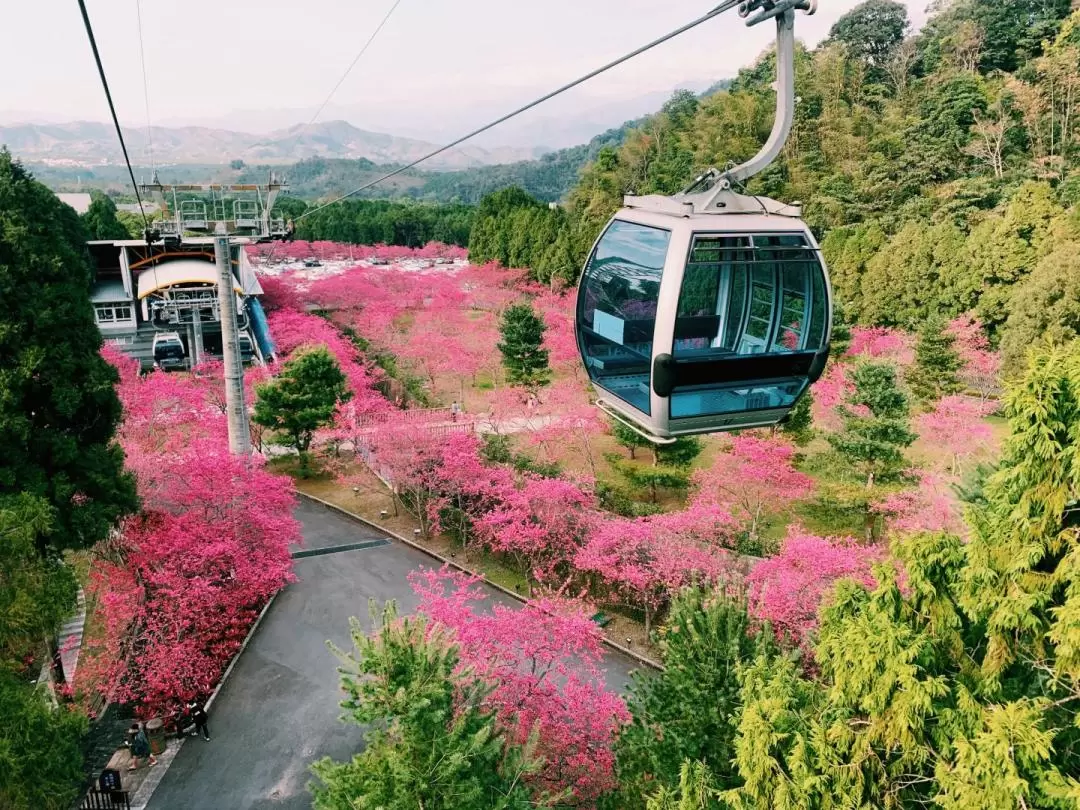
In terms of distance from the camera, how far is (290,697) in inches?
430

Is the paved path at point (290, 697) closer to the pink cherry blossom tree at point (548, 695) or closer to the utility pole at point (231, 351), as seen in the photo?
the pink cherry blossom tree at point (548, 695)

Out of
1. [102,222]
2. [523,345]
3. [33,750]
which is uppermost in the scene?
[102,222]

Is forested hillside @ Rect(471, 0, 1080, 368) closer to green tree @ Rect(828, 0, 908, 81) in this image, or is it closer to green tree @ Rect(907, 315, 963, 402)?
green tree @ Rect(828, 0, 908, 81)

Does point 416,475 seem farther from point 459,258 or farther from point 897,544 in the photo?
point 459,258

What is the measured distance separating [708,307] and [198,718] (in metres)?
9.40

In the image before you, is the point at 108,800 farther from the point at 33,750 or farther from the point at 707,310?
the point at 707,310

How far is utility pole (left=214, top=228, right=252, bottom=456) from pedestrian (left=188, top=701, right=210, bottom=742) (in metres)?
5.05

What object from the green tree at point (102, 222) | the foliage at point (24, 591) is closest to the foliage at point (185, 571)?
the foliage at point (24, 591)

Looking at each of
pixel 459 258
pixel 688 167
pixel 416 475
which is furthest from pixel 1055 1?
pixel 416 475

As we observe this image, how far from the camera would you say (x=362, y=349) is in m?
26.0

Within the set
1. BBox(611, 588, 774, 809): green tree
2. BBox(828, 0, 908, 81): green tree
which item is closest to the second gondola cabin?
BBox(611, 588, 774, 809): green tree

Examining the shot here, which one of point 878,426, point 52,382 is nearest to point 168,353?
point 52,382

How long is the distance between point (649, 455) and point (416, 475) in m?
6.40

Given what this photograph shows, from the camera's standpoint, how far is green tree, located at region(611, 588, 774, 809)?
6.48 m
